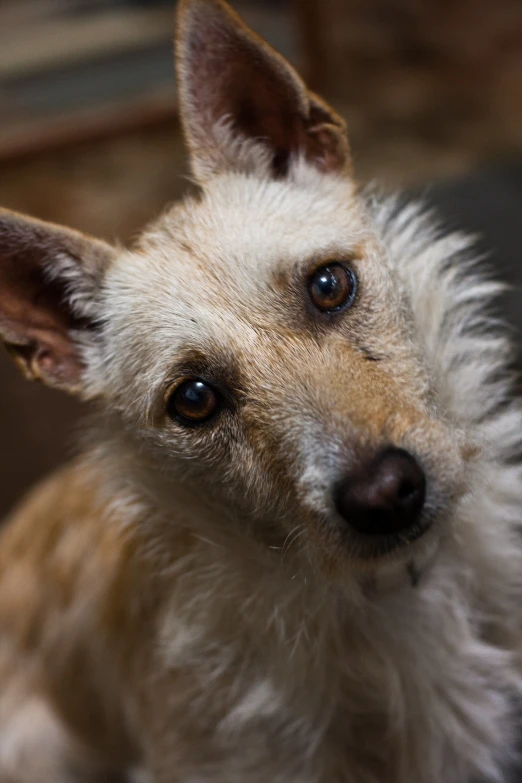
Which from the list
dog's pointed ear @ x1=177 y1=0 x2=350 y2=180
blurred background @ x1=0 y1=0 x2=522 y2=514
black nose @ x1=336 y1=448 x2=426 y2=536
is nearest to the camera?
black nose @ x1=336 y1=448 x2=426 y2=536

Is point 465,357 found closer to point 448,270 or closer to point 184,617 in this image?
point 448,270

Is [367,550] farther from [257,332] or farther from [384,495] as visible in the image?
[257,332]

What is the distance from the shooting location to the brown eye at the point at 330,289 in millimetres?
1348

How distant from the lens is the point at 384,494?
111 cm

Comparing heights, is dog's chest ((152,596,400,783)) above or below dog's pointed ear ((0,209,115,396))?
below

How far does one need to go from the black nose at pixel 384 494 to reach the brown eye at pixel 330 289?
13.1 inches

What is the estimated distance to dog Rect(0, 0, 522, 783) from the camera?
1293mm

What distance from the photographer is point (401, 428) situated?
1.16m

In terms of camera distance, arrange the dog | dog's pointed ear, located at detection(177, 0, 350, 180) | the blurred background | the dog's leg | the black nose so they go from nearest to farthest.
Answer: the black nose
the dog
dog's pointed ear, located at detection(177, 0, 350, 180)
the dog's leg
the blurred background

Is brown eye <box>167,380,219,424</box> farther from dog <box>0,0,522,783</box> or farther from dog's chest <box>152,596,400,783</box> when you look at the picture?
dog's chest <box>152,596,400,783</box>

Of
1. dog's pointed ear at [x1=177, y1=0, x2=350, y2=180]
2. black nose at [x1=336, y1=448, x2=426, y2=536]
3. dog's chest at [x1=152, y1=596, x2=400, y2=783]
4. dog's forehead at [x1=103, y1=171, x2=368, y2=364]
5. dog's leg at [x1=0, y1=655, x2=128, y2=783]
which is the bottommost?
dog's leg at [x1=0, y1=655, x2=128, y2=783]

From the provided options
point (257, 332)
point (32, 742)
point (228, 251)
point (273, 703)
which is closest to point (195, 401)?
point (257, 332)

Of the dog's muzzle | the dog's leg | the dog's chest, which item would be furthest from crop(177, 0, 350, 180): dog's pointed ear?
the dog's leg

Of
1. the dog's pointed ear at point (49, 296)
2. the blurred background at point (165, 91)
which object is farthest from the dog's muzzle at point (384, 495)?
the blurred background at point (165, 91)
